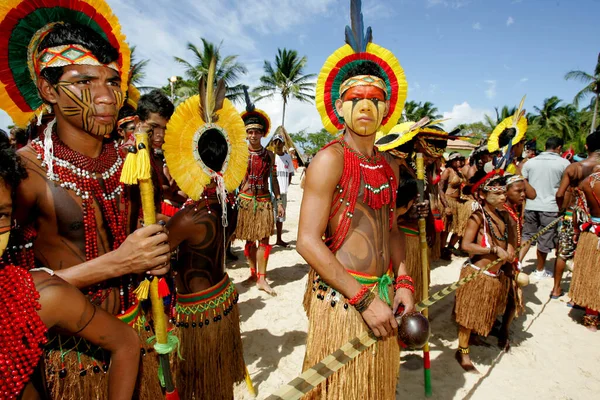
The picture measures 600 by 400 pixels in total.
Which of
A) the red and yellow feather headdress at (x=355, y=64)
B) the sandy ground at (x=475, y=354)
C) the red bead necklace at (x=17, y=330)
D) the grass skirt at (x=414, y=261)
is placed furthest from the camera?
the grass skirt at (x=414, y=261)

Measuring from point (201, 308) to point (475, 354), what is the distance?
3.74 m

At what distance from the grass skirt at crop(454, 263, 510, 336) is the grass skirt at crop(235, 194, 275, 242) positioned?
344 centimetres

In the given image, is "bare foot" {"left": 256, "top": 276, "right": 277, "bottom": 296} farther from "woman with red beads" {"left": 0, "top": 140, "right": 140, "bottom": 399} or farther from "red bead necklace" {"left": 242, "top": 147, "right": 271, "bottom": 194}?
"woman with red beads" {"left": 0, "top": 140, "right": 140, "bottom": 399}

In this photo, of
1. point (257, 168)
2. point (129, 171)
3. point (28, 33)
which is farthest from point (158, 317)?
point (257, 168)

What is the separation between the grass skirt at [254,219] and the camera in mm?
6070

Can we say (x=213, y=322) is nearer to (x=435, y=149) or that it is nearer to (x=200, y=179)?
(x=200, y=179)

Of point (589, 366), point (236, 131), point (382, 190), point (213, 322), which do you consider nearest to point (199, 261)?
point (213, 322)

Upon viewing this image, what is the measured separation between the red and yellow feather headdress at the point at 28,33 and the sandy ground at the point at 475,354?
10.5 ft

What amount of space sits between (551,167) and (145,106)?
318 inches

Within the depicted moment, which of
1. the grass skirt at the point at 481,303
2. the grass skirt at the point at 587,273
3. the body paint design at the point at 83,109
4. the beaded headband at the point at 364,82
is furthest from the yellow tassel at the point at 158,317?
the grass skirt at the point at 587,273

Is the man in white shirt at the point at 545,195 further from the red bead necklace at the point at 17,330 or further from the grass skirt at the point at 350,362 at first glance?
the red bead necklace at the point at 17,330

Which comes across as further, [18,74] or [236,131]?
[236,131]

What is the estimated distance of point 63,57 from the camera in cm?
160

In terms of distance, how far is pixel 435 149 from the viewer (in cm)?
432
